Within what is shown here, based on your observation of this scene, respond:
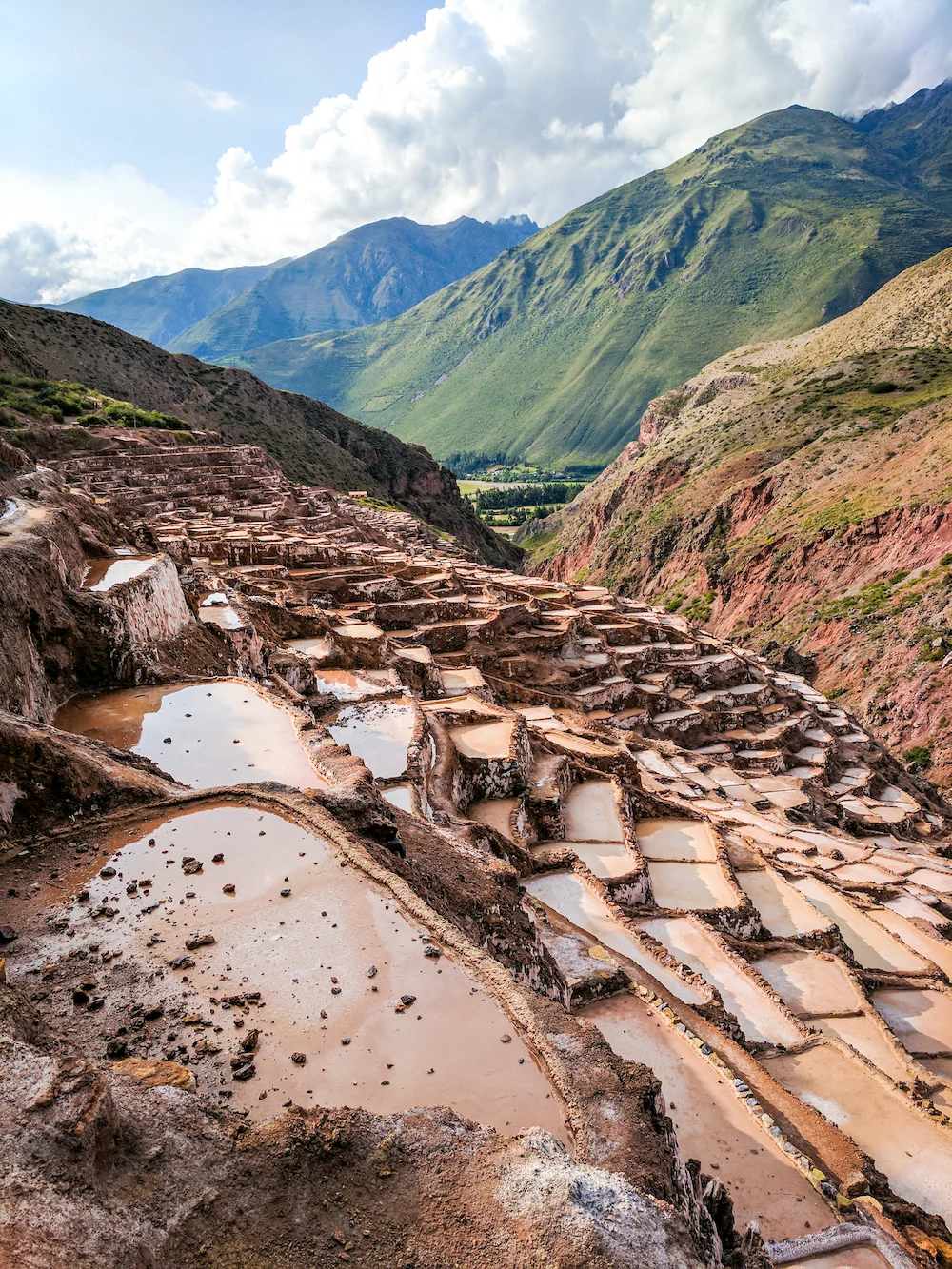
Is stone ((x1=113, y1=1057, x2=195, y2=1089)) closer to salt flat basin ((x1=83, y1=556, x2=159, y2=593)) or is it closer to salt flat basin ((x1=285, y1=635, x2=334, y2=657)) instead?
salt flat basin ((x1=83, y1=556, x2=159, y2=593))

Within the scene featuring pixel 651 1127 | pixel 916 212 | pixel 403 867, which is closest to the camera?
pixel 651 1127

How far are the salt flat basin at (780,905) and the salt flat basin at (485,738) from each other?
7023mm

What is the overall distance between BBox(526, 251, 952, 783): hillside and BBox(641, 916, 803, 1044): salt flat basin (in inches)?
1264

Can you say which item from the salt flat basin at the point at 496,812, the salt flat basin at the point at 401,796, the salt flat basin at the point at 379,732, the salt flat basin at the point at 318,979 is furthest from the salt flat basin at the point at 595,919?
the salt flat basin at the point at 318,979

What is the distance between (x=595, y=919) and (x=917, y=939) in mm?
10877

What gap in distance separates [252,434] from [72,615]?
76187mm

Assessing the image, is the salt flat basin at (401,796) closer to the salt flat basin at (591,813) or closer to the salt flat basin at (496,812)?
the salt flat basin at (496,812)

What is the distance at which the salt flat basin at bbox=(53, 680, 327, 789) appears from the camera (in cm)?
1187

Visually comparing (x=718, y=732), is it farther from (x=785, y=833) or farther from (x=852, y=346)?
(x=852, y=346)

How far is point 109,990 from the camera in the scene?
6465 millimetres

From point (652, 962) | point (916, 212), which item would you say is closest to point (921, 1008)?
point (652, 962)

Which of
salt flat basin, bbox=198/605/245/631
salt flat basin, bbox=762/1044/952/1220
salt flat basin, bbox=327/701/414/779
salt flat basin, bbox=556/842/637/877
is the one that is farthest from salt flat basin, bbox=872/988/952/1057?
salt flat basin, bbox=198/605/245/631

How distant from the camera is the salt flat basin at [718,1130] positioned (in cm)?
815

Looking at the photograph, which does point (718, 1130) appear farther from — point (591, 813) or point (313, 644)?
point (313, 644)
